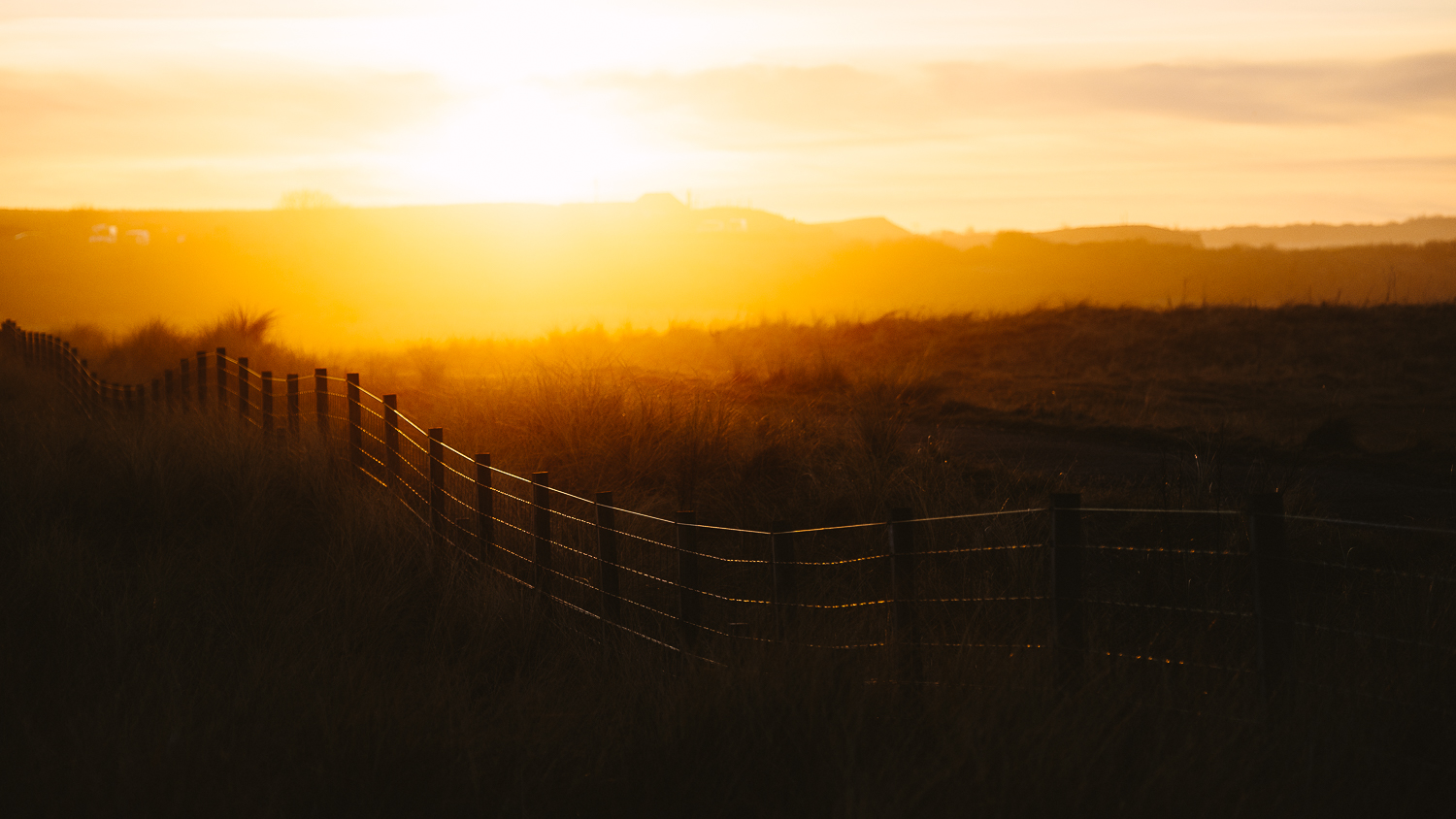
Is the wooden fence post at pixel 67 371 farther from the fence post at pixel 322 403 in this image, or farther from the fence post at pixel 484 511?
the fence post at pixel 484 511

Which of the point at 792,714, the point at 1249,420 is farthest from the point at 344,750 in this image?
the point at 1249,420

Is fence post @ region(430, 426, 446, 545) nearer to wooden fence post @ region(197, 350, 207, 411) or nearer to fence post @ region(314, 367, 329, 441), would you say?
fence post @ region(314, 367, 329, 441)

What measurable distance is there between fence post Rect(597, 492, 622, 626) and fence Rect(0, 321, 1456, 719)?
11 mm

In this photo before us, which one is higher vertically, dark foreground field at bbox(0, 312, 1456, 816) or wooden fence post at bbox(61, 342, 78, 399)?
wooden fence post at bbox(61, 342, 78, 399)

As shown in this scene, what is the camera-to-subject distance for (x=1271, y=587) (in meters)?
3.52

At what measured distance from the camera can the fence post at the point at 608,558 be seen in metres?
5.17

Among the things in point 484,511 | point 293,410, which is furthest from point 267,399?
point 484,511

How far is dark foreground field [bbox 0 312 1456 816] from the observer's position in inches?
120

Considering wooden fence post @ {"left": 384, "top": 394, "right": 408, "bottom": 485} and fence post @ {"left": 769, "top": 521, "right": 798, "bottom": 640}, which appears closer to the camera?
fence post @ {"left": 769, "top": 521, "right": 798, "bottom": 640}

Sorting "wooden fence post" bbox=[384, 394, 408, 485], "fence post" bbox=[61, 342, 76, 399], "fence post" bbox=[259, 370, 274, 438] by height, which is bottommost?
"wooden fence post" bbox=[384, 394, 408, 485]

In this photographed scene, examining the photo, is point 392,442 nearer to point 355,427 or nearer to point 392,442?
point 392,442

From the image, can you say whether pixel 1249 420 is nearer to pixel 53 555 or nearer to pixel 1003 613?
pixel 1003 613

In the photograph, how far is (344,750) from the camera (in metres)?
3.44

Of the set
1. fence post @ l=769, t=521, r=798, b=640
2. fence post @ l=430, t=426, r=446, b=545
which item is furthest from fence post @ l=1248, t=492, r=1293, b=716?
fence post @ l=430, t=426, r=446, b=545
